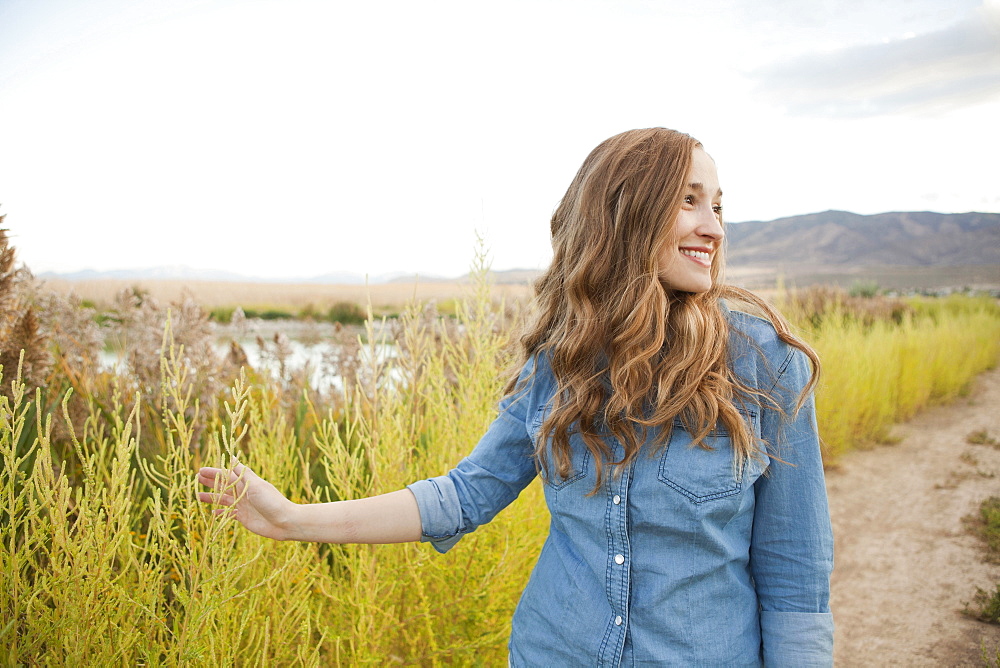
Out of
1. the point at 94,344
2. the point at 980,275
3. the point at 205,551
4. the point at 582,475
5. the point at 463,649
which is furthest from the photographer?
the point at 980,275

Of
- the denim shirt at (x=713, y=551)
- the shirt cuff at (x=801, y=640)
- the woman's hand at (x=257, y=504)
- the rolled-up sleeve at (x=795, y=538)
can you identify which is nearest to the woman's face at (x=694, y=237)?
the denim shirt at (x=713, y=551)

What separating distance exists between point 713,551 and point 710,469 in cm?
15

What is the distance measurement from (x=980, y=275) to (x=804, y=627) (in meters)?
22.5

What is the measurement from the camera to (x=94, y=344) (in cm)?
374

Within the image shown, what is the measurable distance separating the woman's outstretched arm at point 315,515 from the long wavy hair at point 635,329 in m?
0.33

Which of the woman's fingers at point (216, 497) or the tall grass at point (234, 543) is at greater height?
the woman's fingers at point (216, 497)

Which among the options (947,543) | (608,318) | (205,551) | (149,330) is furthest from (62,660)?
(947,543)

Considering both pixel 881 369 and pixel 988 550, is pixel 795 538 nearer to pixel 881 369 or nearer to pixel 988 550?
pixel 988 550

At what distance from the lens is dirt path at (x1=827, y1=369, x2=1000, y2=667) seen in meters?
3.06

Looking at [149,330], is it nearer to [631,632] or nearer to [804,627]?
[631,632]

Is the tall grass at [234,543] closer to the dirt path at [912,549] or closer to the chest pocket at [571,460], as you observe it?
the chest pocket at [571,460]

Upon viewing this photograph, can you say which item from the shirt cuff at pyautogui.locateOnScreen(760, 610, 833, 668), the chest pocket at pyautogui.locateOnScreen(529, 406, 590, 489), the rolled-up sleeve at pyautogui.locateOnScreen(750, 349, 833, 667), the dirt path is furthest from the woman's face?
the dirt path

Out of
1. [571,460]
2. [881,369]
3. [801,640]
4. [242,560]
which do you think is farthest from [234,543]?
[881,369]

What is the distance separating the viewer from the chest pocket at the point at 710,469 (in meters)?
1.16
